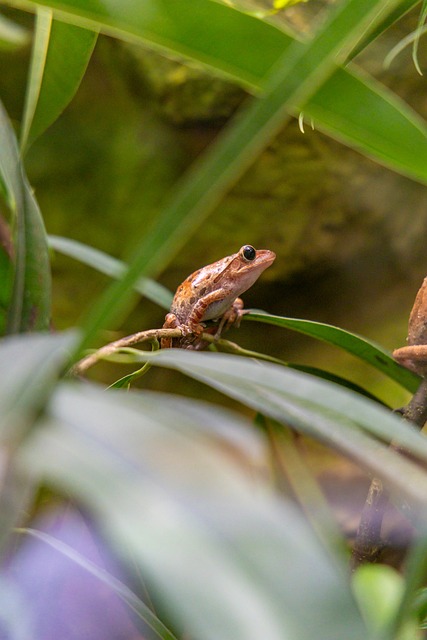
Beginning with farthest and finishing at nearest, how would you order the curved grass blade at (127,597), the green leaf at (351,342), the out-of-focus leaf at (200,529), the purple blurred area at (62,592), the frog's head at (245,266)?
the frog's head at (245,266) → the green leaf at (351,342) → the curved grass blade at (127,597) → the purple blurred area at (62,592) → the out-of-focus leaf at (200,529)

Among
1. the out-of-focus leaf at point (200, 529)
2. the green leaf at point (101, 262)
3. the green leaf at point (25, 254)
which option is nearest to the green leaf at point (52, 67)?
the green leaf at point (25, 254)

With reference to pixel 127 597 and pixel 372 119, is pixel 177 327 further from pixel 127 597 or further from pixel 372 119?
pixel 372 119

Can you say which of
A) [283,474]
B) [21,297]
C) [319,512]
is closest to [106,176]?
[283,474]

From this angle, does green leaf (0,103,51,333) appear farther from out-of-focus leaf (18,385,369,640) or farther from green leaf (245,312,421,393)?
out-of-focus leaf (18,385,369,640)

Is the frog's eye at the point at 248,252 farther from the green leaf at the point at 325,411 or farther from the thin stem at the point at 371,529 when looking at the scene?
the green leaf at the point at 325,411

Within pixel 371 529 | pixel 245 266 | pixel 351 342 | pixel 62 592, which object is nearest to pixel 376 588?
pixel 371 529

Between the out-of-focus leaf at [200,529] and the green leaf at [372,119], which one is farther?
the green leaf at [372,119]

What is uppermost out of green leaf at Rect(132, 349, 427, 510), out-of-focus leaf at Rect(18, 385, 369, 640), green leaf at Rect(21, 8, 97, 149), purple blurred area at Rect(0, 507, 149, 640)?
green leaf at Rect(21, 8, 97, 149)

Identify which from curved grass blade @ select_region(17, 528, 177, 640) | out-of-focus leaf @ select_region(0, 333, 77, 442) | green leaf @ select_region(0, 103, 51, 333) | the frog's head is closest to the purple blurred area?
curved grass blade @ select_region(17, 528, 177, 640)
